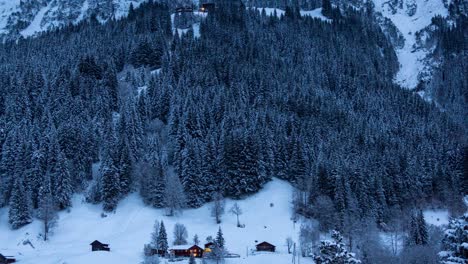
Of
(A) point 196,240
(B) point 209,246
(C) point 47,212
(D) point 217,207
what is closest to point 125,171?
(C) point 47,212

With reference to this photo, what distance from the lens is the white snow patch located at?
316 feet

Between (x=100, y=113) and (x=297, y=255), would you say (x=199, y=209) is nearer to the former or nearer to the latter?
(x=297, y=255)

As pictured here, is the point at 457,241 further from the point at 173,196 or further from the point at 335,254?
the point at 173,196

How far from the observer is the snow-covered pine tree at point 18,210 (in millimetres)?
88688

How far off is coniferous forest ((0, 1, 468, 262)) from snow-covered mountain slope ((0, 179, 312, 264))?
2289 mm

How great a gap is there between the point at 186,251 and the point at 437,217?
50.1 meters

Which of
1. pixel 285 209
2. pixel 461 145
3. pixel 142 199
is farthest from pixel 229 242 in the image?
pixel 461 145

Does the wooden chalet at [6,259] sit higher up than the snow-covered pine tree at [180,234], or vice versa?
the snow-covered pine tree at [180,234]

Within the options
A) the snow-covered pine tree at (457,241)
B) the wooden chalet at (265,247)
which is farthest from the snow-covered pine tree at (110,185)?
the snow-covered pine tree at (457,241)

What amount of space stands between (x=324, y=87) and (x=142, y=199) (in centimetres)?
7622

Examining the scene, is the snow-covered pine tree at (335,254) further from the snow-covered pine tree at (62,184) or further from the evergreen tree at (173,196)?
the snow-covered pine tree at (62,184)

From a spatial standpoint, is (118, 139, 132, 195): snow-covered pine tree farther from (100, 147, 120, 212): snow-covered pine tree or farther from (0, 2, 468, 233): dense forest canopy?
(100, 147, 120, 212): snow-covered pine tree

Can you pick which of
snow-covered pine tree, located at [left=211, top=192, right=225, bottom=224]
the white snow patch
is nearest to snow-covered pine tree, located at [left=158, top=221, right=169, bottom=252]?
snow-covered pine tree, located at [left=211, top=192, right=225, bottom=224]

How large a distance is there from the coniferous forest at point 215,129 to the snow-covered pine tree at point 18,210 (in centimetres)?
18
